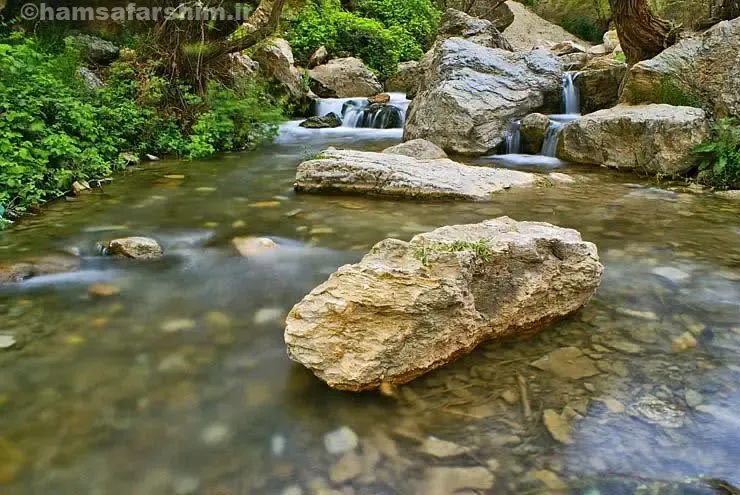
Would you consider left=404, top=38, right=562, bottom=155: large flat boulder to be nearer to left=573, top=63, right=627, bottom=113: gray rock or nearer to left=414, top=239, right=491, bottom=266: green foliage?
left=573, top=63, right=627, bottom=113: gray rock

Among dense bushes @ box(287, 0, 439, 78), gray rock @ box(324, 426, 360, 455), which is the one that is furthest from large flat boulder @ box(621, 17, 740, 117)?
dense bushes @ box(287, 0, 439, 78)

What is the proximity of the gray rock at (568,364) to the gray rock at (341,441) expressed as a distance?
2.93 feet

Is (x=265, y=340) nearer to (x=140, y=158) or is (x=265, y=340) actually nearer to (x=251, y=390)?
(x=251, y=390)

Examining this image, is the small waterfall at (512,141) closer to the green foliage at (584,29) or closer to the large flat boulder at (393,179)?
the large flat boulder at (393,179)

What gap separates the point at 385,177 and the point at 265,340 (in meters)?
2.97

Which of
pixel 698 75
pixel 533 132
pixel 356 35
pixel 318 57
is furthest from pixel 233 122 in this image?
pixel 356 35

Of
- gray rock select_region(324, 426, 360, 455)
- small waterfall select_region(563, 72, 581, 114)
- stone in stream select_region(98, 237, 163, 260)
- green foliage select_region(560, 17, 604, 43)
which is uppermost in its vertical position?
green foliage select_region(560, 17, 604, 43)

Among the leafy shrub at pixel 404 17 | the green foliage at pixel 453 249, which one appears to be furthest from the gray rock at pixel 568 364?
the leafy shrub at pixel 404 17

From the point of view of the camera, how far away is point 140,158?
733cm

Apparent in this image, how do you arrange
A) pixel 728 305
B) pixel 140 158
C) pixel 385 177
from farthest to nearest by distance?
1. pixel 140 158
2. pixel 385 177
3. pixel 728 305

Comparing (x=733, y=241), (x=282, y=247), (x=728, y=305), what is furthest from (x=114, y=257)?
(x=733, y=241)

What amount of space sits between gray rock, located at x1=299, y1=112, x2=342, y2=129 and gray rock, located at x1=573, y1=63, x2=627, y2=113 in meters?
4.66

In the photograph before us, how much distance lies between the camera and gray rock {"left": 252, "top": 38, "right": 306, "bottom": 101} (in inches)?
476

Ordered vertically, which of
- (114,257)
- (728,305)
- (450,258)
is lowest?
(114,257)
